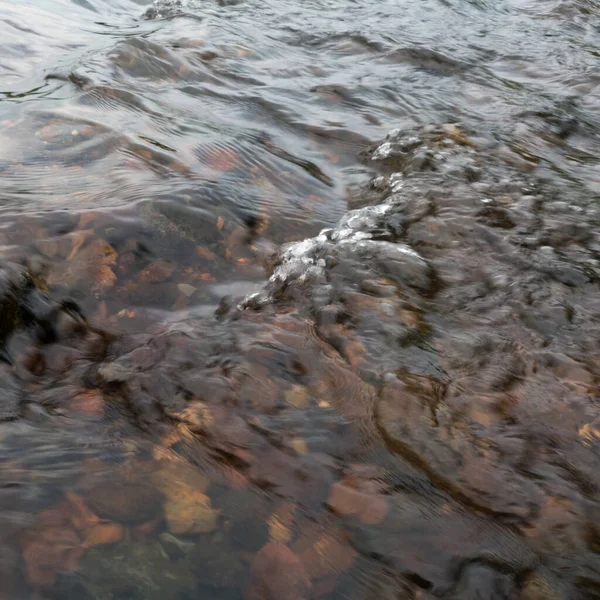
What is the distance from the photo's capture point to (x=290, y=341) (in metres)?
2.61

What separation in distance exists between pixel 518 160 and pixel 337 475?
3226 millimetres

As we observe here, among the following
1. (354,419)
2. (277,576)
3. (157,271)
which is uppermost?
(157,271)

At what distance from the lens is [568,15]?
781 cm

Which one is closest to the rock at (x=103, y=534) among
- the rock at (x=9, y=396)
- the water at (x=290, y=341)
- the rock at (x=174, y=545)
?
the water at (x=290, y=341)

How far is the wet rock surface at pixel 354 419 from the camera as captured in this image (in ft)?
5.80

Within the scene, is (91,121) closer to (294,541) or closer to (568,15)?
(294,541)

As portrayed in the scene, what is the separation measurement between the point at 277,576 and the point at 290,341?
110 centimetres

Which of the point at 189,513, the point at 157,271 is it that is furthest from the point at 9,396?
the point at 157,271

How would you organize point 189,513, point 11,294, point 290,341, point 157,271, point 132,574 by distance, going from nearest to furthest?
point 132,574 < point 189,513 < point 11,294 < point 290,341 < point 157,271

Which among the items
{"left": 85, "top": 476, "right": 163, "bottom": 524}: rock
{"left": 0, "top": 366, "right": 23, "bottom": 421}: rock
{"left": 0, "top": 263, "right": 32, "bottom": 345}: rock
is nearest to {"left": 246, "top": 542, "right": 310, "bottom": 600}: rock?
{"left": 85, "top": 476, "right": 163, "bottom": 524}: rock

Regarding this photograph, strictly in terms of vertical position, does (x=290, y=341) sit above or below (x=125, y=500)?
above

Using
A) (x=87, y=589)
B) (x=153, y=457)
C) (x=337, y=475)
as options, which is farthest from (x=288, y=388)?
(x=87, y=589)

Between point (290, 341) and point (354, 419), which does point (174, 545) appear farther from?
point (290, 341)

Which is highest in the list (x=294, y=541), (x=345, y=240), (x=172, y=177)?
(x=172, y=177)
